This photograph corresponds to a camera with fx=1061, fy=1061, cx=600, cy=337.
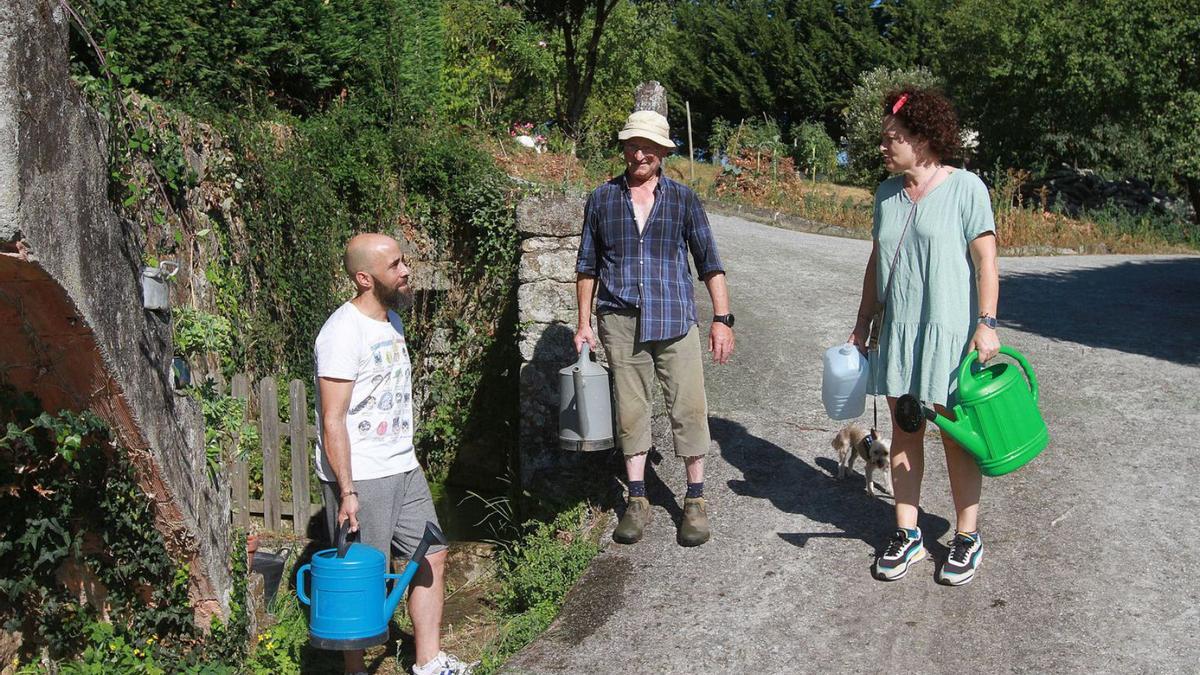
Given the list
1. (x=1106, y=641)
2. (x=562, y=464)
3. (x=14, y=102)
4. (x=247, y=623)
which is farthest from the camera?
(x=562, y=464)

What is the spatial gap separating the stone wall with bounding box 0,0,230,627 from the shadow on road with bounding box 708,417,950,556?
8.12ft

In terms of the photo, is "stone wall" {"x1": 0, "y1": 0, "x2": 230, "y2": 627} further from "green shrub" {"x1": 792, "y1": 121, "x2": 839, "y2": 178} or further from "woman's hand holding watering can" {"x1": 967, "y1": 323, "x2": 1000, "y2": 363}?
"green shrub" {"x1": 792, "y1": 121, "x2": 839, "y2": 178}

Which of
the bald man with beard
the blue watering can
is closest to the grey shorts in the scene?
the bald man with beard

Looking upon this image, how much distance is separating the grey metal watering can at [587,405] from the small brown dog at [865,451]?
1133mm

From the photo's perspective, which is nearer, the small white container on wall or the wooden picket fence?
the small white container on wall

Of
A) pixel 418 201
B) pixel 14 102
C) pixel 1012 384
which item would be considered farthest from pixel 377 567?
pixel 418 201

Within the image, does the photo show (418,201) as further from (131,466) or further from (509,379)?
(131,466)

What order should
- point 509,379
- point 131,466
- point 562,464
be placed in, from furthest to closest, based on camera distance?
point 509,379 → point 562,464 → point 131,466

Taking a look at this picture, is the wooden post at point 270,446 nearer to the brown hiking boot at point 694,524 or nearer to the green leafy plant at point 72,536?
the green leafy plant at point 72,536

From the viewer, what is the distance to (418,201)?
746 centimetres

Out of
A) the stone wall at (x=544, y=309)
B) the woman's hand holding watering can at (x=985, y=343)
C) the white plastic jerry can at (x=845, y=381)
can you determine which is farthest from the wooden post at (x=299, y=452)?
the woman's hand holding watering can at (x=985, y=343)

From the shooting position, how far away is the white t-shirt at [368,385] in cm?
378

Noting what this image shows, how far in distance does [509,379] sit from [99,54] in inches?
152

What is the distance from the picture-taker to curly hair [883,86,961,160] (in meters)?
3.93
